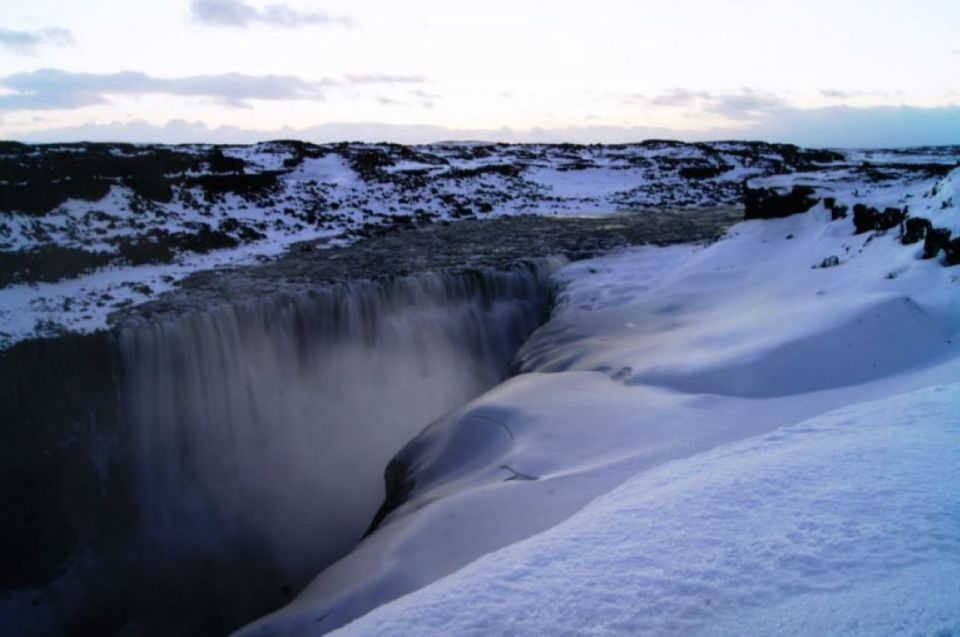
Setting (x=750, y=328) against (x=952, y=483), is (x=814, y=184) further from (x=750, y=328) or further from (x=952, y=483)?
(x=952, y=483)

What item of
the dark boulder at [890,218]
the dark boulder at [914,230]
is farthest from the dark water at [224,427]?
the dark boulder at [914,230]

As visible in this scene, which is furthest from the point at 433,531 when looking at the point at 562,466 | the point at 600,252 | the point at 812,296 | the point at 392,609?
the point at 600,252

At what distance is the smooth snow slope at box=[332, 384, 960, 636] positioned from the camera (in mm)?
2508

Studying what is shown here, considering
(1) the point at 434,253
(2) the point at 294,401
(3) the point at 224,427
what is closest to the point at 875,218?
(1) the point at 434,253

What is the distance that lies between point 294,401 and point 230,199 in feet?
41.2

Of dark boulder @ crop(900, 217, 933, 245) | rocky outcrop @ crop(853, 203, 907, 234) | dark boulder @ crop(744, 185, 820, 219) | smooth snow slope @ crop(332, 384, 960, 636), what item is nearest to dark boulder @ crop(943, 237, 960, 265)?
dark boulder @ crop(900, 217, 933, 245)

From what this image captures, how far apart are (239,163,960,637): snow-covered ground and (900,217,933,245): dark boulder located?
0.57 ft

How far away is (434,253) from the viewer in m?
18.8

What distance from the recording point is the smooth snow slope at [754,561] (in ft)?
8.23

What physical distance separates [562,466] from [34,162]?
70.0ft

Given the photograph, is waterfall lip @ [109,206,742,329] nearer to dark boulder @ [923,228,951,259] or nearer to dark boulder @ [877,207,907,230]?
dark boulder @ [877,207,907,230]

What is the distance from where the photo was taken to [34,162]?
815 inches

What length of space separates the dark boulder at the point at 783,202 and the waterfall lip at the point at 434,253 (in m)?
1.83

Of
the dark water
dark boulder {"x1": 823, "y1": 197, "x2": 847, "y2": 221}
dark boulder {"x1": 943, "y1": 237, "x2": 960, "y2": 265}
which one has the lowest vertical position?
the dark water
